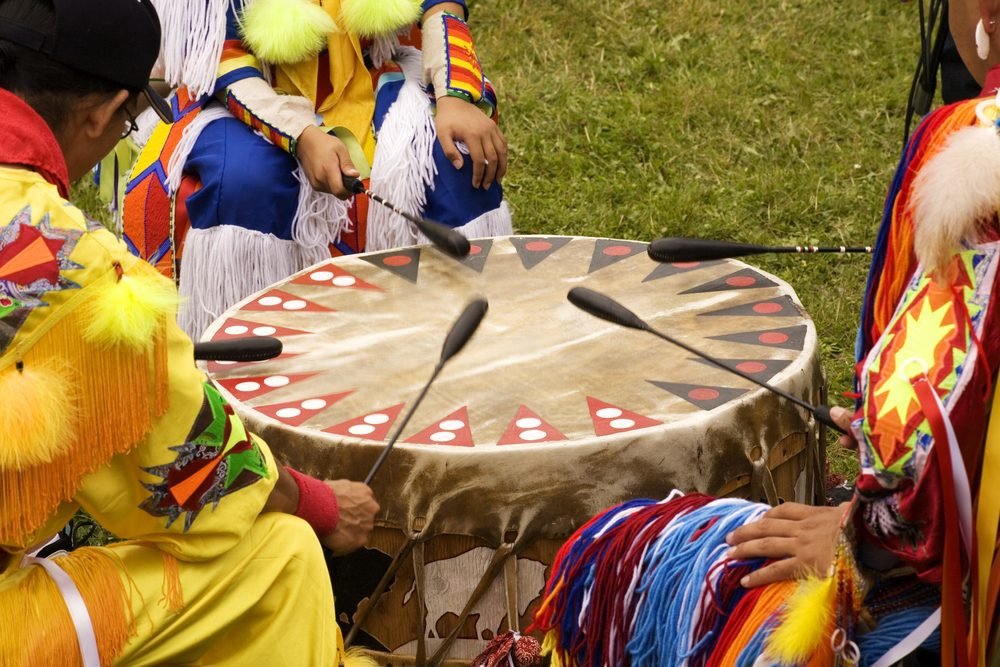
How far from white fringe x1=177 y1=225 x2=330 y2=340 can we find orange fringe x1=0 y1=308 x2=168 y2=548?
1.46m

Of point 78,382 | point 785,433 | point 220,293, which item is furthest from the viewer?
point 220,293

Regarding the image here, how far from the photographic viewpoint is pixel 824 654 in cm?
180

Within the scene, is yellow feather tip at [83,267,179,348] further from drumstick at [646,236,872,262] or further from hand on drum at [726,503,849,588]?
drumstick at [646,236,872,262]

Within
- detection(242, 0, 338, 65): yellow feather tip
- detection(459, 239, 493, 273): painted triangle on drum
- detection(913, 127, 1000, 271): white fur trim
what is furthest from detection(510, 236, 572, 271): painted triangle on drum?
detection(913, 127, 1000, 271): white fur trim

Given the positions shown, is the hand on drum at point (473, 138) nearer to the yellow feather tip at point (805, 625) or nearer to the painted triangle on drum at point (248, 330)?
the painted triangle on drum at point (248, 330)

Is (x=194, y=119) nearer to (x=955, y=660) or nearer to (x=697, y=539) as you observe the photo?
(x=697, y=539)

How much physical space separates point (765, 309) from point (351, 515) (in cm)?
94

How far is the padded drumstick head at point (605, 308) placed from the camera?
2396mm

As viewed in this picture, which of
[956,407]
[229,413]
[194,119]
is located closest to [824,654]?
[956,407]

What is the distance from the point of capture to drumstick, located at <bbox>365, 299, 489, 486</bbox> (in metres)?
2.18

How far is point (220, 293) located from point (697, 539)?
1653mm

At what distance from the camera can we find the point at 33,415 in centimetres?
173

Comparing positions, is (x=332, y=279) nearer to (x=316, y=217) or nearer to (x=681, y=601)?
(x=316, y=217)

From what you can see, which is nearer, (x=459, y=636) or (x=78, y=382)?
(x=78, y=382)
